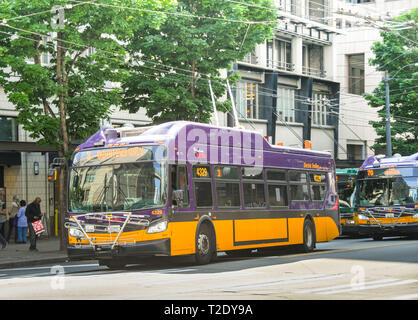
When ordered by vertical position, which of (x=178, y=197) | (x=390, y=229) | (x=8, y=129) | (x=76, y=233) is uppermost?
(x=8, y=129)

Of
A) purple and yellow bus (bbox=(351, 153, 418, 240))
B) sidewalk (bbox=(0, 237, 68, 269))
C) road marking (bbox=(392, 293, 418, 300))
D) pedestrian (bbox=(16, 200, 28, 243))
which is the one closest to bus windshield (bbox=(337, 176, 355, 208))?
purple and yellow bus (bbox=(351, 153, 418, 240))

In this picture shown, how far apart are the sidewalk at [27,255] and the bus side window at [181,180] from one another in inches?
268

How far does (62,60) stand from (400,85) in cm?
2635

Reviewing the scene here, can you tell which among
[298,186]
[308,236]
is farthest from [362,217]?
[298,186]

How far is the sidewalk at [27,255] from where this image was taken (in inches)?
853

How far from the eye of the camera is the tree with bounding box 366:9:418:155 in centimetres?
4522

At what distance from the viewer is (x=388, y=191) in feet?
92.2

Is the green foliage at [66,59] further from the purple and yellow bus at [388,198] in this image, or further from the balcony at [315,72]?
the balcony at [315,72]

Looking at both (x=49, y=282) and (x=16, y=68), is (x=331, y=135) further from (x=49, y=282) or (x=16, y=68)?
(x=49, y=282)

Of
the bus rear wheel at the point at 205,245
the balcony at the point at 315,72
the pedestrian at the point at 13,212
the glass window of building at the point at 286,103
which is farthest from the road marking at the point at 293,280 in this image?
the balcony at the point at 315,72

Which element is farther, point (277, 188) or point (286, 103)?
point (286, 103)

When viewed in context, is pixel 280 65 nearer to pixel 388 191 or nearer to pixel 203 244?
pixel 388 191

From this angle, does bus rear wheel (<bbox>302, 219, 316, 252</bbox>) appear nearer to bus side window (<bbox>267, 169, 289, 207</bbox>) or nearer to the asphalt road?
bus side window (<bbox>267, 169, 289, 207</bbox>)
